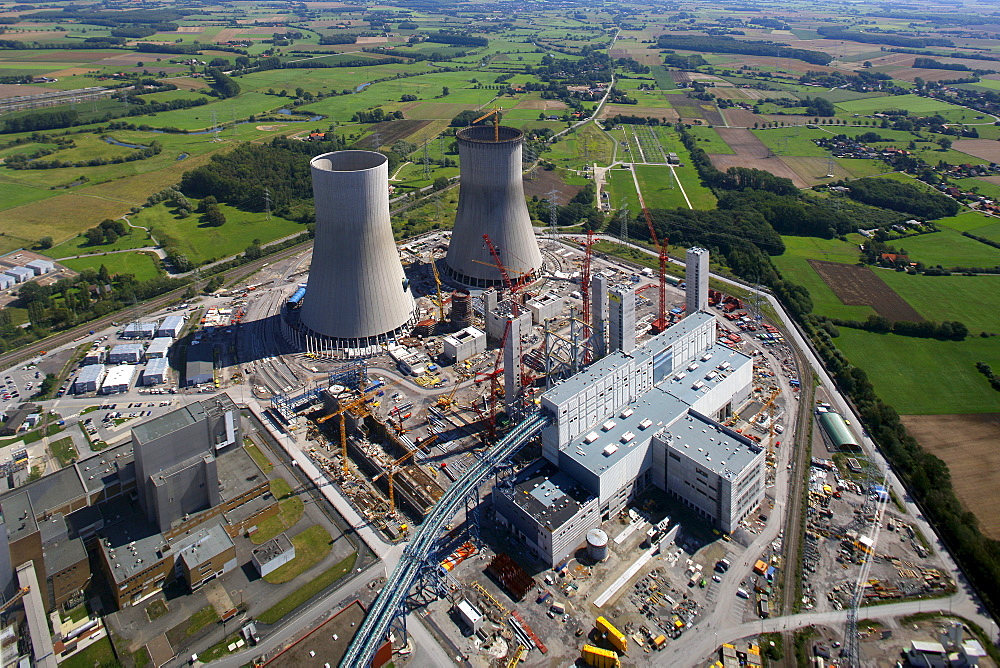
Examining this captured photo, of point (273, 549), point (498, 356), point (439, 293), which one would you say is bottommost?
point (273, 549)

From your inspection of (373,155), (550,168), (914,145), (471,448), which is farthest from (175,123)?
(914,145)

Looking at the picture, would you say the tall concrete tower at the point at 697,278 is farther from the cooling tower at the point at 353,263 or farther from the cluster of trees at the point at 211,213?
the cluster of trees at the point at 211,213

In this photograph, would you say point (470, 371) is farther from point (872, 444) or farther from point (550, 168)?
point (550, 168)

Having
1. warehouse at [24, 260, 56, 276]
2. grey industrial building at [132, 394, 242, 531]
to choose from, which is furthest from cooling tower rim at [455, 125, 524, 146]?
warehouse at [24, 260, 56, 276]

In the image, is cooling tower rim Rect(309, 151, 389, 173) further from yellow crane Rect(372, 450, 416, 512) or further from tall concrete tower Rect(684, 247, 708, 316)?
tall concrete tower Rect(684, 247, 708, 316)

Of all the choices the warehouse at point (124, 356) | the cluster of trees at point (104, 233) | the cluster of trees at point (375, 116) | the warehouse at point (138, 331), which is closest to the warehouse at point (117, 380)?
the warehouse at point (124, 356)

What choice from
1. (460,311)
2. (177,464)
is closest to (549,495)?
(177,464)

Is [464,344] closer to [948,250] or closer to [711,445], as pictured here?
[711,445]
